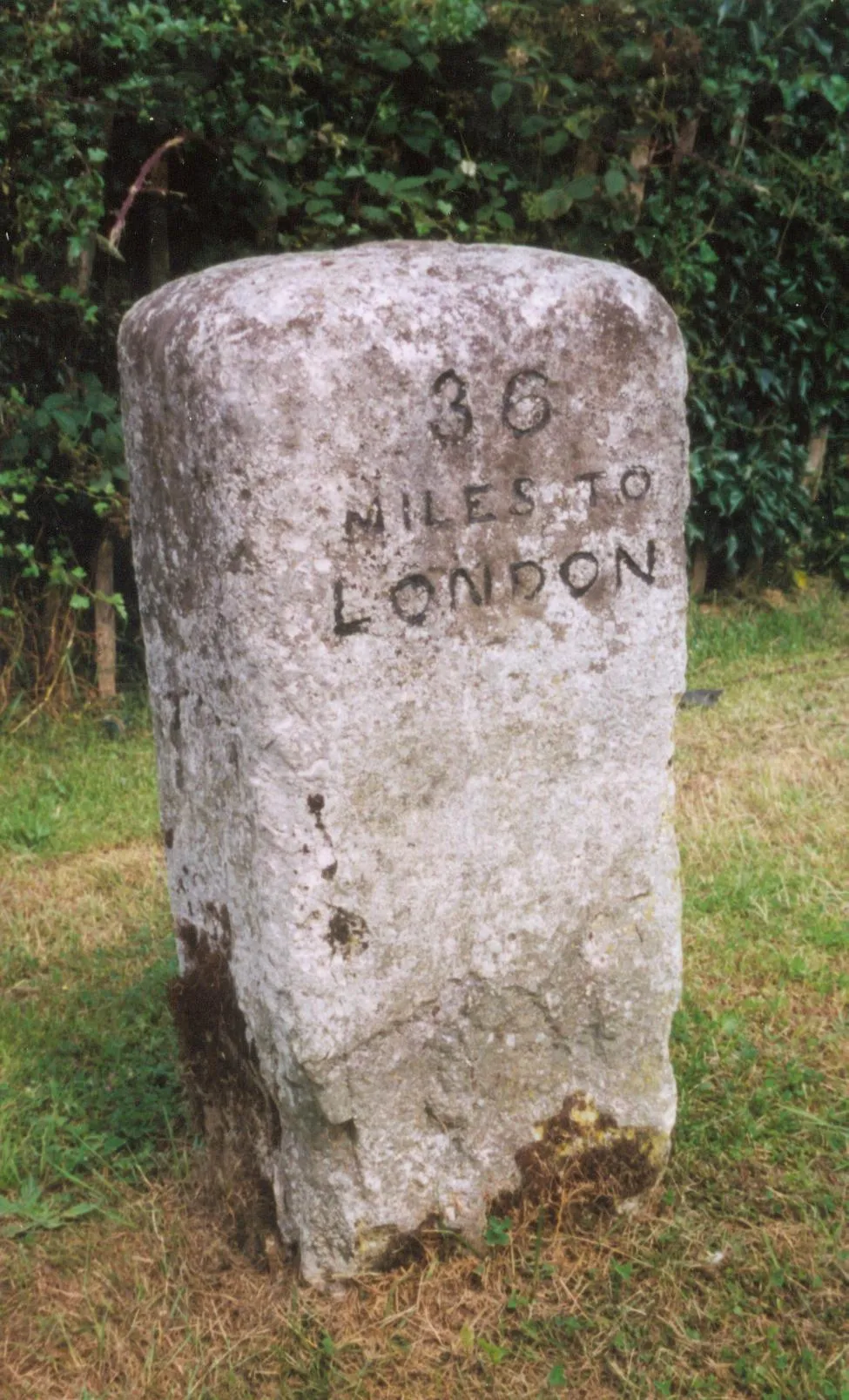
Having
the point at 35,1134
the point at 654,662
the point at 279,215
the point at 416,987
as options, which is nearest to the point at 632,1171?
the point at 416,987

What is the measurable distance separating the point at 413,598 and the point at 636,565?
0.40 meters

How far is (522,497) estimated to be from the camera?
2021 mm

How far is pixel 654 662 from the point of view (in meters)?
2.18

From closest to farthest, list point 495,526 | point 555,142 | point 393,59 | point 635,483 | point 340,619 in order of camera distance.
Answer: point 340,619 < point 495,526 < point 635,483 < point 393,59 < point 555,142

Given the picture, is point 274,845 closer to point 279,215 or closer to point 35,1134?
point 35,1134

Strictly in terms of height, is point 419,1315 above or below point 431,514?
below

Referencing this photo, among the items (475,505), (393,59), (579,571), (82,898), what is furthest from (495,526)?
(393,59)

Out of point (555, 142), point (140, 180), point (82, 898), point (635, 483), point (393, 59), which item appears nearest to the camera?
point (635, 483)

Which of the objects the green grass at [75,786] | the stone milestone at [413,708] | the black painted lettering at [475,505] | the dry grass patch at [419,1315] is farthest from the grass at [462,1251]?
the black painted lettering at [475,505]

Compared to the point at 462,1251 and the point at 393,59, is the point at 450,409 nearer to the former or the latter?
the point at 462,1251

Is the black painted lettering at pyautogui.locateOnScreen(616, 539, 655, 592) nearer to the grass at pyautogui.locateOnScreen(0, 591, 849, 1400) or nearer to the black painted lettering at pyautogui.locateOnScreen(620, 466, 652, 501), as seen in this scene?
the black painted lettering at pyautogui.locateOnScreen(620, 466, 652, 501)

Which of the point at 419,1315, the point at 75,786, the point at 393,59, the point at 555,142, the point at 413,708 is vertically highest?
the point at 393,59

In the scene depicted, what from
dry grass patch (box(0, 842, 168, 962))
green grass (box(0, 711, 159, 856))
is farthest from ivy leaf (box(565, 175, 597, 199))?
dry grass patch (box(0, 842, 168, 962))

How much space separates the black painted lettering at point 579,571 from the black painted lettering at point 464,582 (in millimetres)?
155
